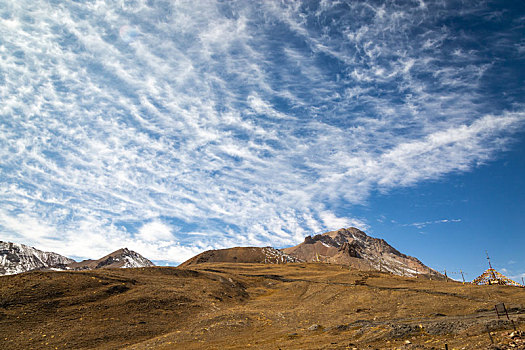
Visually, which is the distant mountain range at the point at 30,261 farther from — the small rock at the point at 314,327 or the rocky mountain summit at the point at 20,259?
the small rock at the point at 314,327

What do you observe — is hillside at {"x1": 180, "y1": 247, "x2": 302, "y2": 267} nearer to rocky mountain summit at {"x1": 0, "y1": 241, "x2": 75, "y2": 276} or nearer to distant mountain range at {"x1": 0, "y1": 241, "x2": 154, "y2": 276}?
distant mountain range at {"x1": 0, "y1": 241, "x2": 154, "y2": 276}

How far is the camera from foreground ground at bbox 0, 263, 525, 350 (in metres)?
18.9

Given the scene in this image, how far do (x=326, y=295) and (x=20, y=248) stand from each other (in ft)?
659

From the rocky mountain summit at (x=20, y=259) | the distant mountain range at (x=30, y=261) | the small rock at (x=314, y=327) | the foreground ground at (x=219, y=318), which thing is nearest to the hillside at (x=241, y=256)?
the distant mountain range at (x=30, y=261)

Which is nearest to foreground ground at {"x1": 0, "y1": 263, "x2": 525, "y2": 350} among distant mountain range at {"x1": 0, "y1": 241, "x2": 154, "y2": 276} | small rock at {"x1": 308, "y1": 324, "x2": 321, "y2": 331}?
small rock at {"x1": 308, "y1": 324, "x2": 321, "y2": 331}

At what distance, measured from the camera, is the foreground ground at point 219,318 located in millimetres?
18891

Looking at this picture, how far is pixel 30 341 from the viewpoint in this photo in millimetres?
23516

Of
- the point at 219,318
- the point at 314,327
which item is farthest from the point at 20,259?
the point at 314,327

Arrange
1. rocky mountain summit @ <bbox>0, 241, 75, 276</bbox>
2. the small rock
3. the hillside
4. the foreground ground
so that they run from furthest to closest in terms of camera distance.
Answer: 1. rocky mountain summit @ <bbox>0, 241, 75, 276</bbox>
2. the hillside
3. the small rock
4. the foreground ground

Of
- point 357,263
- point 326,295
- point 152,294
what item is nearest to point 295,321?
point 326,295

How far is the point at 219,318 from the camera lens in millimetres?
30703

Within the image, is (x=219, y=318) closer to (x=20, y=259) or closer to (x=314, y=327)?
(x=314, y=327)

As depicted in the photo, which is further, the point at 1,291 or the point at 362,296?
the point at 362,296

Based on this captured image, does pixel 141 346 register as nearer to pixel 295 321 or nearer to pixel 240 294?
pixel 295 321
